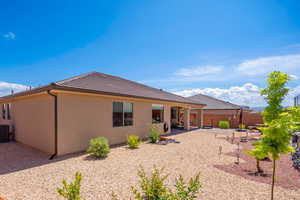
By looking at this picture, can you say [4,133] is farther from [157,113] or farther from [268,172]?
[268,172]

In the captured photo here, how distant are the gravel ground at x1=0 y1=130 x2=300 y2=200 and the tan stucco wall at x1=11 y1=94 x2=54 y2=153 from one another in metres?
0.78

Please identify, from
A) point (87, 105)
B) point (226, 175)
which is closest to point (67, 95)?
point (87, 105)

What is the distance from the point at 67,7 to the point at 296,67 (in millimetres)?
13417

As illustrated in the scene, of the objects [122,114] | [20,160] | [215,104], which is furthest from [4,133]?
[215,104]

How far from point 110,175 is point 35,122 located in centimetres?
579

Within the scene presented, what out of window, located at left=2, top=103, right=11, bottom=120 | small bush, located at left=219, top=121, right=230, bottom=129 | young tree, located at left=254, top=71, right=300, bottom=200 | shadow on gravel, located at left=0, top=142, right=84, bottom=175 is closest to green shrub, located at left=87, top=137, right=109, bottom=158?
shadow on gravel, located at left=0, top=142, right=84, bottom=175

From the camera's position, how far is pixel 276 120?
2656 millimetres

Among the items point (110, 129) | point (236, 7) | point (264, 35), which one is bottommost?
point (110, 129)

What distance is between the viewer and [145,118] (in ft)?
32.6

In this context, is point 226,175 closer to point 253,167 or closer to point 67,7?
point 253,167

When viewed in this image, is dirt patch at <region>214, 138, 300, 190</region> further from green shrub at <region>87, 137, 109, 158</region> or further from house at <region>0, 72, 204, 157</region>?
house at <region>0, 72, 204, 157</region>

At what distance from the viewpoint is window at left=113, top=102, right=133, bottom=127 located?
26.5ft

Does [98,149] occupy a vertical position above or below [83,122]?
below

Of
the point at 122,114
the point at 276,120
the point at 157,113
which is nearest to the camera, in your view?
the point at 276,120
